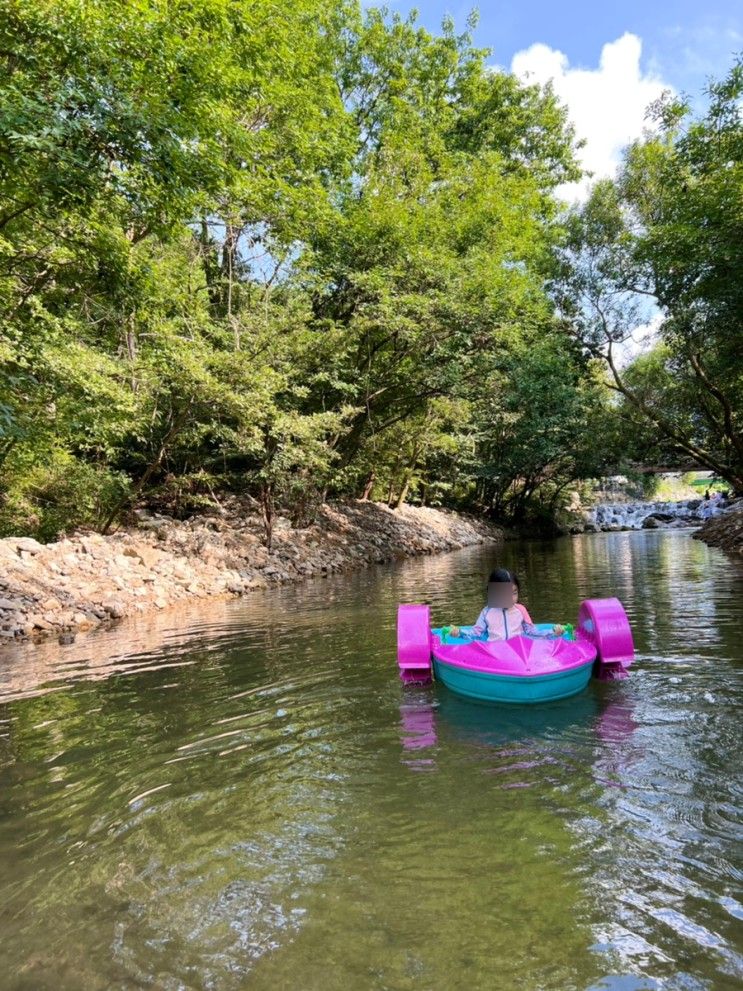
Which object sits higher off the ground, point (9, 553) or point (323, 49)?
point (323, 49)

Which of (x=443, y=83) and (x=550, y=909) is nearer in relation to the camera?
(x=550, y=909)

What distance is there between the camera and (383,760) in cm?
433

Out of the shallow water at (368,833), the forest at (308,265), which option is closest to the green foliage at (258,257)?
the forest at (308,265)

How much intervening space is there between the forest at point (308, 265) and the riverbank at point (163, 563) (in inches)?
41.1

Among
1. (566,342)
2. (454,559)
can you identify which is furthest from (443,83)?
(454,559)

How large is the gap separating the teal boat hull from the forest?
5.80 metres

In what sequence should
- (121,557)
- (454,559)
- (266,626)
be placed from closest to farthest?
(266,626) < (121,557) < (454,559)

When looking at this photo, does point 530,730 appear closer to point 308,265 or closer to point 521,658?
point 521,658

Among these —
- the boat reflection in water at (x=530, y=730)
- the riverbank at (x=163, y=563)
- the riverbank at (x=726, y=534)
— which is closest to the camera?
the boat reflection in water at (x=530, y=730)

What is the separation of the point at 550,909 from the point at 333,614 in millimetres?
8127

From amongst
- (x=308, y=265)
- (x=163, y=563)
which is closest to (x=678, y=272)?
(x=308, y=265)

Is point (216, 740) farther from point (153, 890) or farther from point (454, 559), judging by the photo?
point (454, 559)

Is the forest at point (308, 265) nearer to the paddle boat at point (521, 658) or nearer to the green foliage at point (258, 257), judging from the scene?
the green foliage at point (258, 257)

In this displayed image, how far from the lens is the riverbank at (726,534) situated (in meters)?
18.9
